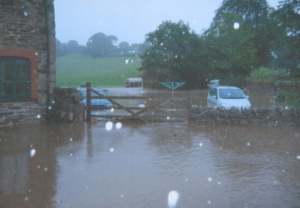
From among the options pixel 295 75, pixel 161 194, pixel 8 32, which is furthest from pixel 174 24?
pixel 161 194

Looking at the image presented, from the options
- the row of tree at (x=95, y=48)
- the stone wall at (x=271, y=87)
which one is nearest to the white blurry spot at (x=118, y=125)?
the stone wall at (x=271, y=87)

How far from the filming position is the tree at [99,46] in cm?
8746

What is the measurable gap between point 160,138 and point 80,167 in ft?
12.1

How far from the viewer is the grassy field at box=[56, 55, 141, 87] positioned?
190ft

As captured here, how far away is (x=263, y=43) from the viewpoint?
3953cm

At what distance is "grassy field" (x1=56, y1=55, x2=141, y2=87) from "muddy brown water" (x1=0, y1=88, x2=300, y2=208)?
45.6 meters

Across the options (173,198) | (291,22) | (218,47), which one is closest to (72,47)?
(218,47)

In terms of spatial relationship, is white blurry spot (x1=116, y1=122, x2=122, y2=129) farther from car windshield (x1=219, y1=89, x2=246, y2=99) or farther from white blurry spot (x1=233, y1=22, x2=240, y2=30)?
white blurry spot (x1=233, y1=22, x2=240, y2=30)

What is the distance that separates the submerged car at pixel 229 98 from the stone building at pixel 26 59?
7.70 metres

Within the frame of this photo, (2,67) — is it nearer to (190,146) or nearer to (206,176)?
(190,146)

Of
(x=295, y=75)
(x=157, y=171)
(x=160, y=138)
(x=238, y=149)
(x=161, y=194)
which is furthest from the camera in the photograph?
(x=295, y=75)

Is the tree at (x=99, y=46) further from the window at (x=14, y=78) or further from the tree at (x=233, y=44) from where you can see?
the window at (x=14, y=78)

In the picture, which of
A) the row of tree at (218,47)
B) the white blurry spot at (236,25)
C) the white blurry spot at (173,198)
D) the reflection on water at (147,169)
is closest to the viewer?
the white blurry spot at (173,198)

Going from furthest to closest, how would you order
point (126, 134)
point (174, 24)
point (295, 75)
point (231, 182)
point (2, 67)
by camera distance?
point (174, 24), point (295, 75), point (2, 67), point (126, 134), point (231, 182)
